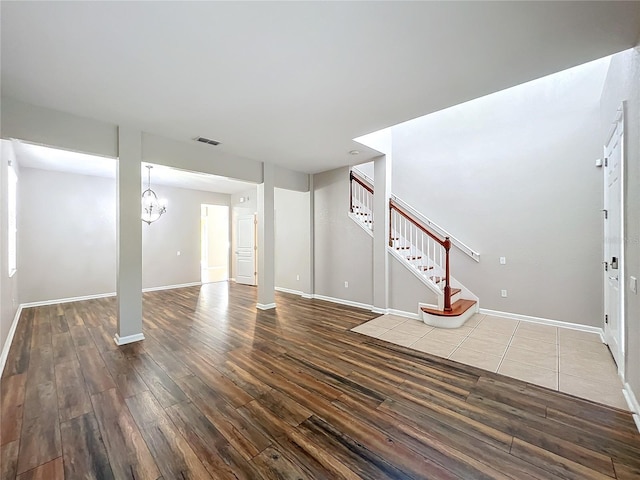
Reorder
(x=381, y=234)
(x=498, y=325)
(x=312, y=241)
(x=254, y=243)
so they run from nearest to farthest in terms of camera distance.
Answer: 1. (x=498, y=325)
2. (x=381, y=234)
3. (x=312, y=241)
4. (x=254, y=243)

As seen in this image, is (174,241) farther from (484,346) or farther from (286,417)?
(484,346)

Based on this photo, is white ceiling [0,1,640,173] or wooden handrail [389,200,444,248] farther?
wooden handrail [389,200,444,248]

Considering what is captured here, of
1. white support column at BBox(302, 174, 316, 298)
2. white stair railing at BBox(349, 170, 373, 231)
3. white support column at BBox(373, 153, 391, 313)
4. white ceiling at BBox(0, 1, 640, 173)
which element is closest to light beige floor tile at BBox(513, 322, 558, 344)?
white support column at BBox(373, 153, 391, 313)

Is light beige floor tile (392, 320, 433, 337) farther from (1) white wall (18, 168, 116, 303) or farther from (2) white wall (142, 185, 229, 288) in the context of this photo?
(1) white wall (18, 168, 116, 303)

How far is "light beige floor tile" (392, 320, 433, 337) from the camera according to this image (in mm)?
3848

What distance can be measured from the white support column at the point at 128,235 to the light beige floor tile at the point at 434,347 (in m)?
3.78

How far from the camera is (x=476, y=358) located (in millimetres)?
2979

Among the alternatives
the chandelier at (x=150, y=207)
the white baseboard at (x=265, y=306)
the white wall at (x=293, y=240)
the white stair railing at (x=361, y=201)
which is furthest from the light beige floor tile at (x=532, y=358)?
the chandelier at (x=150, y=207)

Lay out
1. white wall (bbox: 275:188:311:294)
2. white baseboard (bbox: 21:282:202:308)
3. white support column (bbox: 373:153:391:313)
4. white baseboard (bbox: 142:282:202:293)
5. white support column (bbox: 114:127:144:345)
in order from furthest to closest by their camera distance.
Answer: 1. white baseboard (bbox: 142:282:202:293)
2. white wall (bbox: 275:188:311:294)
3. white baseboard (bbox: 21:282:202:308)
4. white support column (bbox: 373:153:391:313)
5. white support column (bbox: 114:127:144:345)

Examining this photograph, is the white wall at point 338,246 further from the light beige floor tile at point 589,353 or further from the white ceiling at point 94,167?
the light beige floor tile at point 589,353

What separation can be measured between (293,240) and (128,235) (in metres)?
3.71

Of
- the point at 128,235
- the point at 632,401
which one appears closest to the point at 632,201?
the point at 632,401

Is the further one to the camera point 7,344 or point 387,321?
point 387,321

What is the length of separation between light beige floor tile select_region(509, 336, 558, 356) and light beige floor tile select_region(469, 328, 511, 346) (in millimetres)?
76
